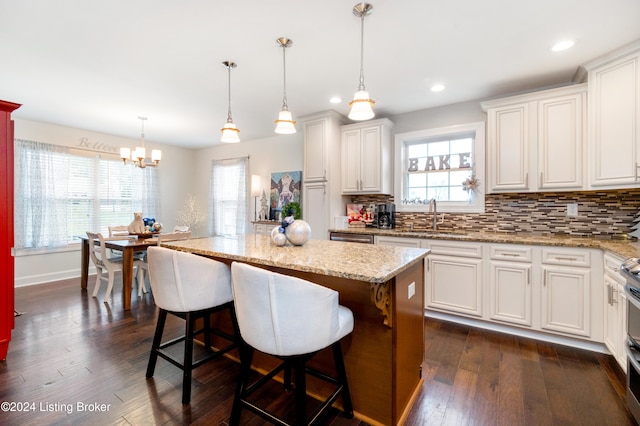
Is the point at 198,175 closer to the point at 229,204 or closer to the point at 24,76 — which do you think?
the point at 229,204

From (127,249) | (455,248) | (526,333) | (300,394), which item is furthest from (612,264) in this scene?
(127,249)

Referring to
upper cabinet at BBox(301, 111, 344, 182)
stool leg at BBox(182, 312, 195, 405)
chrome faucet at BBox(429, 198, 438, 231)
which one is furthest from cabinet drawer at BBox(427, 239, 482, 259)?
stool leg at BBox(182, 312, 195, 405)

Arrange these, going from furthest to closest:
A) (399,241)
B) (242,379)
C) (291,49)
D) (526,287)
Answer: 1. (399,241)
2. (526,287)
3. (291,49)
4. (242,379)

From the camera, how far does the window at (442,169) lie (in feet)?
11.4

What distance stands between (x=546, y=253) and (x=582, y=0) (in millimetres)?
1922

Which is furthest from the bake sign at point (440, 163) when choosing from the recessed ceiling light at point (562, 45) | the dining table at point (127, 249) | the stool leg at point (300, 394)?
the dining table at point (127, 249)

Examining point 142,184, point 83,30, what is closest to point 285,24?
point 83,30

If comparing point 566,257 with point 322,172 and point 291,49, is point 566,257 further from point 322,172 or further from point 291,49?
point 291,49

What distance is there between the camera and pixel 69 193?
4.79 meters

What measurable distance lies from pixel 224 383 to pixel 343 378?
93cm

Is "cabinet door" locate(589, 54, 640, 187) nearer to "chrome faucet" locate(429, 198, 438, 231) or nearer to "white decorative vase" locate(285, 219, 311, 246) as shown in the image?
"chrome faucet" locate(429, 198, 438, 231)

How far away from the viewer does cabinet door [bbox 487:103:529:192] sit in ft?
9.82

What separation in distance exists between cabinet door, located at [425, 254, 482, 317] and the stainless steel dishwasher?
2.35ft

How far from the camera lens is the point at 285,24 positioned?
6.91 feet
